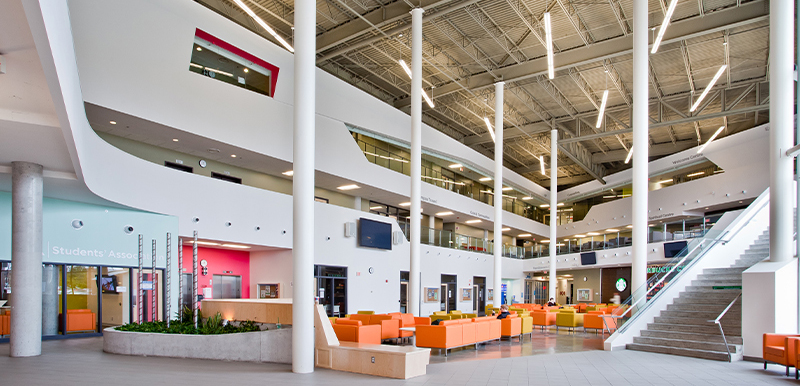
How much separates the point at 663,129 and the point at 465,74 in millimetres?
14424

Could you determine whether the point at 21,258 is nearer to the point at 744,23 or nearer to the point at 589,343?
the point at 589,343

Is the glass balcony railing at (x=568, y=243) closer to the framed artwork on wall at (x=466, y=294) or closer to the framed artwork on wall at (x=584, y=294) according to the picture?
the framed artwork on wall at (x=466, y=294)

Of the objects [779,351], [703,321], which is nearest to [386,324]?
[703,321]

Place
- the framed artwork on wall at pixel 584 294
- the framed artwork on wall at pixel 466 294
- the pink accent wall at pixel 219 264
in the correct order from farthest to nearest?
the framed artwork on wall at pixel 584 294 → the framed artwork on wall at pixel 466 294 → the pink accent wall at pixel 219 264

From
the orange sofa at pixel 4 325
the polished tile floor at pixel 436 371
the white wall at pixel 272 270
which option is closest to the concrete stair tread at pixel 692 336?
the polished tile floor at pixel 436 371

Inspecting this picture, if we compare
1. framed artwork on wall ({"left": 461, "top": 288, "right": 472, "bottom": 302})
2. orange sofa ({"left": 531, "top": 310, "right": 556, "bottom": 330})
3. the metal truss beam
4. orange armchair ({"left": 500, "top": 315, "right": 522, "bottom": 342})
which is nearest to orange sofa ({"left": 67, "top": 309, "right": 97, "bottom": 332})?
orange armchair ({"left": 500, "top": 315, "right": 522, "bottom": 342})

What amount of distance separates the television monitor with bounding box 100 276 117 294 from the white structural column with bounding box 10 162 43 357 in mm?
3258

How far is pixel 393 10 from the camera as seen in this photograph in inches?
679

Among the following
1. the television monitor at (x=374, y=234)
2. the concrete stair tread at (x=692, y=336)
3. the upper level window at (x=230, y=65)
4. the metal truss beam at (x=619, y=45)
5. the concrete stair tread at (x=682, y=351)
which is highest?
the metal truss beam at (x=619, y=45)

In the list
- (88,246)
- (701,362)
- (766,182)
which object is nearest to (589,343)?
(701,362)

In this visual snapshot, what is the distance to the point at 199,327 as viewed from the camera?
9.86 meters

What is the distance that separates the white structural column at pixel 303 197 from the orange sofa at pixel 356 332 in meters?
2.30

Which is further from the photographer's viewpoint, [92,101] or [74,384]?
[92,101]

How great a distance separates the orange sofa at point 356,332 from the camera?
1067cm
